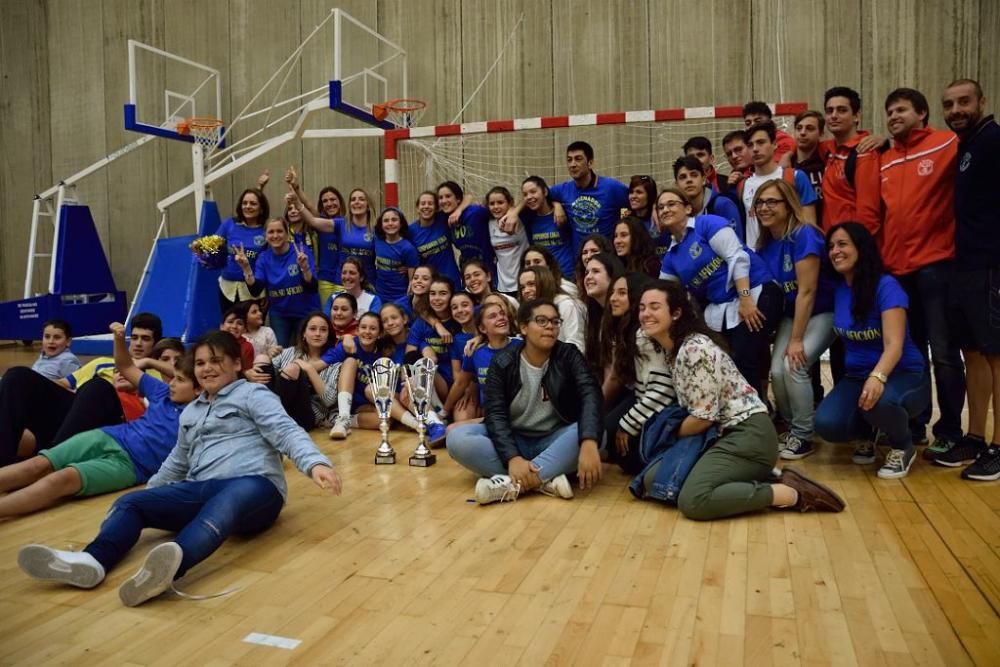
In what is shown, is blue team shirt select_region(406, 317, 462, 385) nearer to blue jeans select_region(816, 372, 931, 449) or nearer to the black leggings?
the black leggings

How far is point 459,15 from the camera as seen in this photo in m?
9.01

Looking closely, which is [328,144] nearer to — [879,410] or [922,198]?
[922,198]

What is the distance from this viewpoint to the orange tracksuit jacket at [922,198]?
12.5ft

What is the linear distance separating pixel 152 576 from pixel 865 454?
3.26 meters

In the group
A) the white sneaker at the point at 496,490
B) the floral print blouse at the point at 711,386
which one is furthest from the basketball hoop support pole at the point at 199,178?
the floral print blouse at the point at 711,386

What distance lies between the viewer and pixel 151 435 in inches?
145

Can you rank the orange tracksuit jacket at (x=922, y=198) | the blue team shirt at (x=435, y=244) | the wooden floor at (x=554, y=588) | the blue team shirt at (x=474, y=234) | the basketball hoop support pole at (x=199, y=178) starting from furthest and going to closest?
the basketball hoop support pole at (x=199, y=178) → the blue team shirt at (x=435, y=244) → the blue team shirt at (x=474, y=234) → the orange tracksuit jacket at (x=922, y=198) → the wooden floor at (x=554, y=588)

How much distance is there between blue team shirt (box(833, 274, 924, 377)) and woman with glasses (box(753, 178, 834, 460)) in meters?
0.16

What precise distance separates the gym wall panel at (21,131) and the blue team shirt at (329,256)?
6725mm

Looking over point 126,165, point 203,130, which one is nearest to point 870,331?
point 203,130

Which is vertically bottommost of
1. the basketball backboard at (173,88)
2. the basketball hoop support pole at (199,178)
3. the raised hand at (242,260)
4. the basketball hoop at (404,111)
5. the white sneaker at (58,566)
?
the white sneaker at (58,566)

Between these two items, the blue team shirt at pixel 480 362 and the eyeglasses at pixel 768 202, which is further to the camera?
the blue team shirt at pixel 480 362

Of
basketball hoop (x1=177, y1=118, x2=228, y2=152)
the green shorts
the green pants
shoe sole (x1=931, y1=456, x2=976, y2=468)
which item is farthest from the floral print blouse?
basketball hoop (x1=177, y1=118, x2=228, y2=152)

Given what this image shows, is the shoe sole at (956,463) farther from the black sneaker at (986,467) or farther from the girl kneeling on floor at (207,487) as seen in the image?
the girl kneeling on floor at (207,487)
